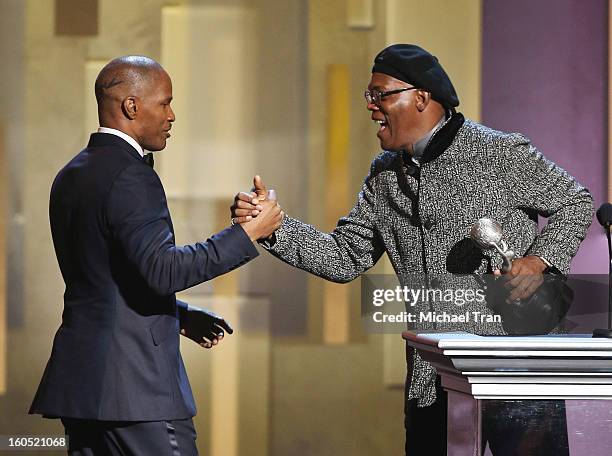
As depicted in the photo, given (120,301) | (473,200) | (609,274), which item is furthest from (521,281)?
(120,301)

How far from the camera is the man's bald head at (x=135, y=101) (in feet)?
7.18

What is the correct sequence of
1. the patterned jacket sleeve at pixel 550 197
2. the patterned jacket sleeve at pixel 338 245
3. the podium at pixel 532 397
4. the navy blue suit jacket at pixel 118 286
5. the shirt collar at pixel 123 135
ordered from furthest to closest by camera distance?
the patterned jacket sleeve at pixel 338 245 → the patterned jacket sleeve at pixel 550 197 → the shirt collar at pixel 123 135 → the navy blue suit jacket at pixel 118 286 → the podium at pixel 532 397

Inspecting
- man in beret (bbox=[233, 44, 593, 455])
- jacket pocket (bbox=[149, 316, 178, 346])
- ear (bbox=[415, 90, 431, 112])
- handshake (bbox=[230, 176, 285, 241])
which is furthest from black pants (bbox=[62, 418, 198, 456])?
ear (bbox=[415, 90, 431, 112])

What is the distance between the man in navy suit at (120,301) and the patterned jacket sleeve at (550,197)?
2.35ft

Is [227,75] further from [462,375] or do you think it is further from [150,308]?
[462,375]

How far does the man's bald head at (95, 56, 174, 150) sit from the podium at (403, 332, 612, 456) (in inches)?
32.0

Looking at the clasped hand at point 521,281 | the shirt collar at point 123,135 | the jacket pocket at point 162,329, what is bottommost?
the jacket pocket at point 162,329

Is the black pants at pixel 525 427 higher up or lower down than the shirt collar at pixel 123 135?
lower down

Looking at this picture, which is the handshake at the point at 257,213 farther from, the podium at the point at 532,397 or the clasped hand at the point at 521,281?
the podium at the point at 532,397

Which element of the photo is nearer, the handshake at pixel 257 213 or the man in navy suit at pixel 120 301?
the man in navy suit at pixel 120 301

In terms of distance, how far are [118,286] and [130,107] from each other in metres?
0.37

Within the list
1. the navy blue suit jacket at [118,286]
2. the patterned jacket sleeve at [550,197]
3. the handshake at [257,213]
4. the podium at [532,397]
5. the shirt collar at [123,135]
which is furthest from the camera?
the patterned jacket sleeve at [550,197]

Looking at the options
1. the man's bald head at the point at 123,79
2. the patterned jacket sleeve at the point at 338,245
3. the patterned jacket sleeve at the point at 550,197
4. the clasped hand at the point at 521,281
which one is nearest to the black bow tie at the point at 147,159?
the man's bald head at the point at 123,79

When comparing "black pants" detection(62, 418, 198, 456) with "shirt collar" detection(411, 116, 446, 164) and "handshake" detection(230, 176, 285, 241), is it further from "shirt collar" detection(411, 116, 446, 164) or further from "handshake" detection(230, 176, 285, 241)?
"shirt collar" detection(411, 116, 446, 164)
